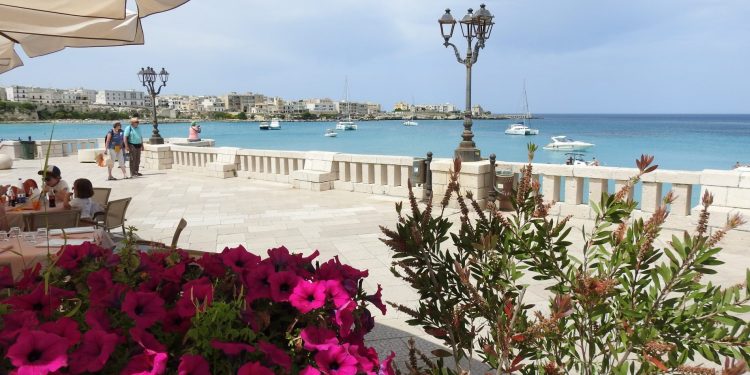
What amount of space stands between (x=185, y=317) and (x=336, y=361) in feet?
1.71

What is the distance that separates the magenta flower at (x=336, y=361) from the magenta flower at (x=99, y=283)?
31.8 inches

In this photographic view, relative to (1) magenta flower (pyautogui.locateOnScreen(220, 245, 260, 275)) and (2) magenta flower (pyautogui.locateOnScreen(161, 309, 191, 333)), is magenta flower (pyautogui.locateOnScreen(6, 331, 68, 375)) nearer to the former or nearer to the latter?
(2) magenta flower (pyautogui.locateOnScreen(161, 309, 191, 333))

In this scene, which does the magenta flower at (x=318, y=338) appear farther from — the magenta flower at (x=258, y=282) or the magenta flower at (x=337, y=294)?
the magenta flower at (x=258, y=282)

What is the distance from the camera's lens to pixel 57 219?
6059 millimetres

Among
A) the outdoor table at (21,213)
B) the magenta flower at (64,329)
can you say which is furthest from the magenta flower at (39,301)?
the outdoor table at (21,213)

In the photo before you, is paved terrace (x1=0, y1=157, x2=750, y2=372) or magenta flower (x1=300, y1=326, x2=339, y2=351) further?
paved terrace (x1=0, y1=157, x2=750, y2=372)

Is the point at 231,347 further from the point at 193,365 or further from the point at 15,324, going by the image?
the point at 15,324

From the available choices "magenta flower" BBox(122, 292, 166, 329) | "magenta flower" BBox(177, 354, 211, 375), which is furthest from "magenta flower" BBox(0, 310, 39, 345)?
"magenta flower" BBox(177, 354, 211, 375)

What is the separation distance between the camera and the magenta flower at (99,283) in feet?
5.53

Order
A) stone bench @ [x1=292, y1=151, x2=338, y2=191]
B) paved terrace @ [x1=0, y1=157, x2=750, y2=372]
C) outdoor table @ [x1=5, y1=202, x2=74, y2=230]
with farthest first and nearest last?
stone bench @ [x1=292, y1=151, x2=338, y2=191]
outdoor table @ [x1=5, y1=202, x2=74, y2=230]
paved terrace @ [x1=0, y1=157, x2=750, y2=372]

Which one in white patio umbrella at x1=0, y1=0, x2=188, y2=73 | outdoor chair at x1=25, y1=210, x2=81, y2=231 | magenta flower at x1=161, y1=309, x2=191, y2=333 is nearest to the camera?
magenta flower at x1=161, y1=309, x2=191, y2=333

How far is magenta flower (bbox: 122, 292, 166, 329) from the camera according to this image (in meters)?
1.49

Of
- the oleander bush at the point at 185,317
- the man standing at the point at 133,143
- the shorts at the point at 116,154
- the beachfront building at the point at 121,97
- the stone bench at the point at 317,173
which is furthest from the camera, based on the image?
the beachfront building at the point at 121,97

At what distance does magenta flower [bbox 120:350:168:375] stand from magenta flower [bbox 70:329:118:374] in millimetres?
66
